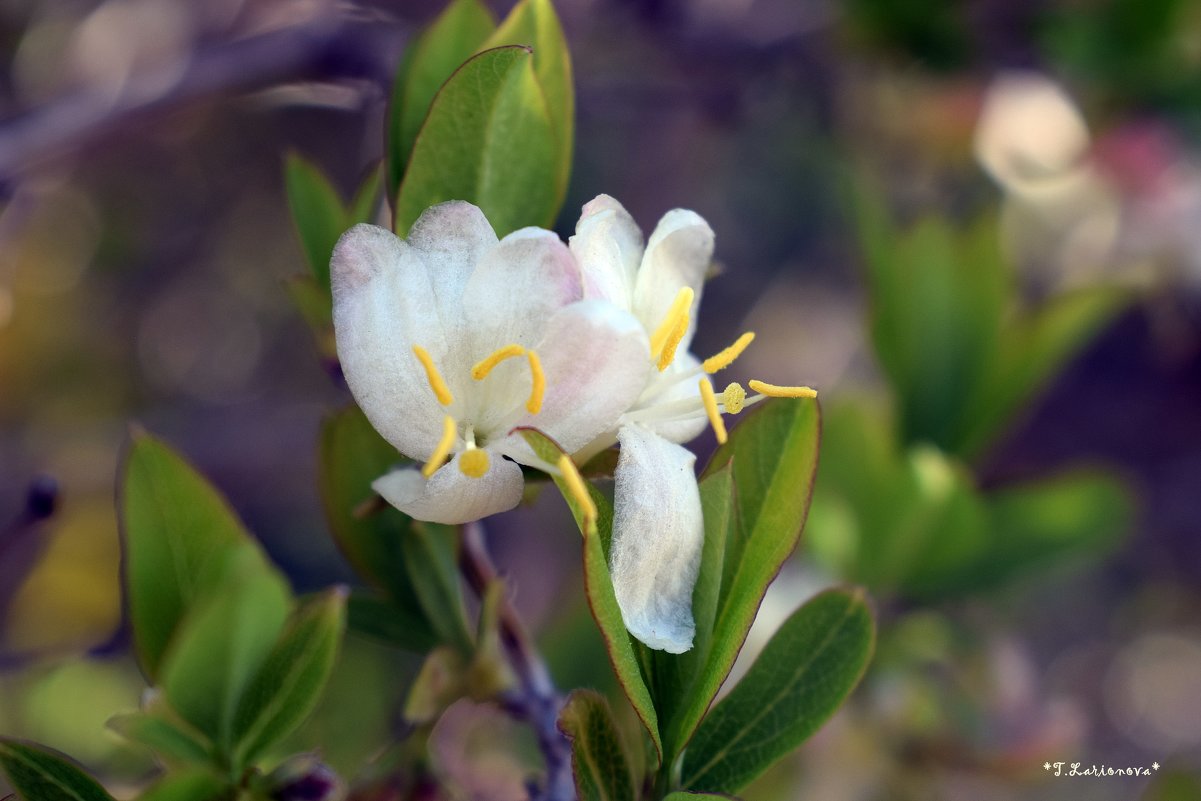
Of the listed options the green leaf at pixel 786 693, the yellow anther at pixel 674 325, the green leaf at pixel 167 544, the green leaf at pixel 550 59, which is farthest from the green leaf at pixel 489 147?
the green leaf at pixel 786 693

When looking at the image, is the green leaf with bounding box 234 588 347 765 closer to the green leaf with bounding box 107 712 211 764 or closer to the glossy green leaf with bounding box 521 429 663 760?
the green leaf with bounding box 107 712 211 764

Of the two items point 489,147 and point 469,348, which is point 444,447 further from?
point 489,147

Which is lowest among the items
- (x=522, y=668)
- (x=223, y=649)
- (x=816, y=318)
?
(x=816, y=318)

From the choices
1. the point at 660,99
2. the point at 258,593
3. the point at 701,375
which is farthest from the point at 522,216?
the point at 660,99

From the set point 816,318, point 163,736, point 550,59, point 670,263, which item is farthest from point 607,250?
point 816,318

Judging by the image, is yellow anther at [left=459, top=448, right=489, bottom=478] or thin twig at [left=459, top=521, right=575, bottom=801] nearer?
yellow anther at [left=459, top=448, right=489, bottom=478]

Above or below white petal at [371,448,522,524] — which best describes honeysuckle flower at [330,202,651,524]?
above

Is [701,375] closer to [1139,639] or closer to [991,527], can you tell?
[991,527]

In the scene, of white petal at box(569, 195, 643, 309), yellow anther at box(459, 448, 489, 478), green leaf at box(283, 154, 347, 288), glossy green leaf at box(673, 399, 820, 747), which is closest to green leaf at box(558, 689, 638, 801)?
glossy green leaf at box(673, 399, 820, 747)
